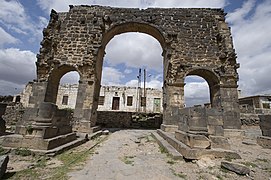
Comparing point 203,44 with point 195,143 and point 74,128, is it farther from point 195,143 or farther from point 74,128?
point 74,128

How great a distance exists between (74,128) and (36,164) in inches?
192

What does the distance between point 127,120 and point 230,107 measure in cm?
837

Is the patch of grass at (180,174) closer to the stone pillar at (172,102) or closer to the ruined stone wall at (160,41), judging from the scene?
the stone pillar at (172,102)

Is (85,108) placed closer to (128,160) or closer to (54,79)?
(54,79)

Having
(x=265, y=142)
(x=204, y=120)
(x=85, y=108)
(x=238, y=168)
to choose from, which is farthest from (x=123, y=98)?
(x=238, y=168)

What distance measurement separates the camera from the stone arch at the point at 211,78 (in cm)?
914

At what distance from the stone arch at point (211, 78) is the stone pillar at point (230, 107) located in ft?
1.81

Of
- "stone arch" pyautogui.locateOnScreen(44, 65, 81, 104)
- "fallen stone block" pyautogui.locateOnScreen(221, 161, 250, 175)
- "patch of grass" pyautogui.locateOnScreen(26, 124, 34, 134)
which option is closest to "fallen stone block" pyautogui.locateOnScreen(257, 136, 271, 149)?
"fallen stone block" pyautogui.locateOnScreen(221, 161, 250, 175)

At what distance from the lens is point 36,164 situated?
340 centimetres

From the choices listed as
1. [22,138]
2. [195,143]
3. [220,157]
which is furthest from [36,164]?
[220,157]

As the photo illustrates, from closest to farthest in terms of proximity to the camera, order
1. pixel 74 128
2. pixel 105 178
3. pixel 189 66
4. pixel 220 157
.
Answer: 1. pixel 105 178
2. pixel 220 157
3. pixel 74 128
4. pixel 189 66

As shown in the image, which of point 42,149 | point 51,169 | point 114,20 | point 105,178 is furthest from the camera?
point 114,20

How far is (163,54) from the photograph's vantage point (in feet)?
35.1

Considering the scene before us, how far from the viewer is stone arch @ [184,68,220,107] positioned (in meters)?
9.14
